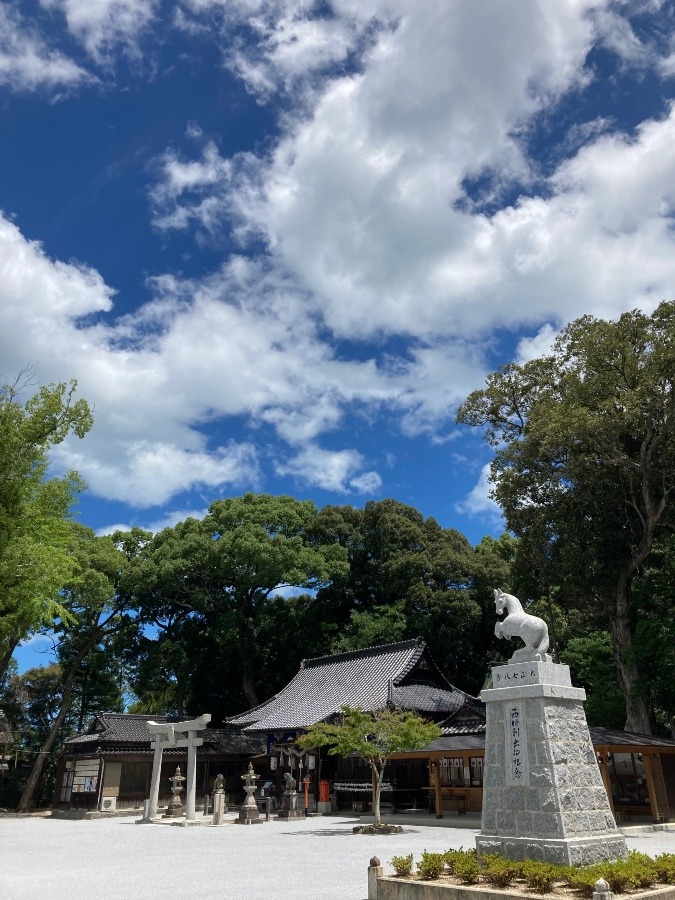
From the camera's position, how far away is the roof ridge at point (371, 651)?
28391 millimetres

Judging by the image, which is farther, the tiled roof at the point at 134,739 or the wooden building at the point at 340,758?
the tiled roof at the point at 134,739

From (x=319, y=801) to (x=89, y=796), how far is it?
10.3m

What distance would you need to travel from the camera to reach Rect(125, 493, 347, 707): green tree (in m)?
35.4

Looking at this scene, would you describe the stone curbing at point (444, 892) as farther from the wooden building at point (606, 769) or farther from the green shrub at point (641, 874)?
the wooden building at point (606, 769)

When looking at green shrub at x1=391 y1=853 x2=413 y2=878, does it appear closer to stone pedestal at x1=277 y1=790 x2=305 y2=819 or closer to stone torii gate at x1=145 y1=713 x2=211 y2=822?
stone torii gate at x1=145 y1=713 x2=211 y2=822

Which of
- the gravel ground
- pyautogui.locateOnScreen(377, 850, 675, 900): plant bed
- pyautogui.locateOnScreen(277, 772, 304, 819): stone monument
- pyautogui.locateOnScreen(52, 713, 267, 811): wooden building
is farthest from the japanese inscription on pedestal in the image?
pyautogui.locateOnScreen(52, 713, 267, 811): wooden building

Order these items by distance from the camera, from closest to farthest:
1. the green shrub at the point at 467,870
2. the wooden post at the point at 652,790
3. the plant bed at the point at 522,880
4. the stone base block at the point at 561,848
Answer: the plant bed at the point at 522,880 → the green shrub at the point at 467,870 → the stone base block at the point at 561,848 → the wooden post at the point at 652,790

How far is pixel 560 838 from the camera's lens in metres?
7.84

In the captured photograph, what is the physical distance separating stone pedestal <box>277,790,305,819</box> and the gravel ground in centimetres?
171

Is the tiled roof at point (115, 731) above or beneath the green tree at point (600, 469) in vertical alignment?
beneath

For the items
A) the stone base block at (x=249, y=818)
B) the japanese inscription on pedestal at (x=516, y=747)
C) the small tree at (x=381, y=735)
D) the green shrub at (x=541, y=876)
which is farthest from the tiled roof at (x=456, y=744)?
the green shrub at (x=541, y=876)

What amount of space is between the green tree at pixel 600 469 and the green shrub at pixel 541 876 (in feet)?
51.1

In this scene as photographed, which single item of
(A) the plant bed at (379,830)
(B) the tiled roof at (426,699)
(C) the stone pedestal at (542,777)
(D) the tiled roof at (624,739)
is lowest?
(A) the plant bed at (379,830)

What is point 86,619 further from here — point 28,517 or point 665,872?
point 665,872
